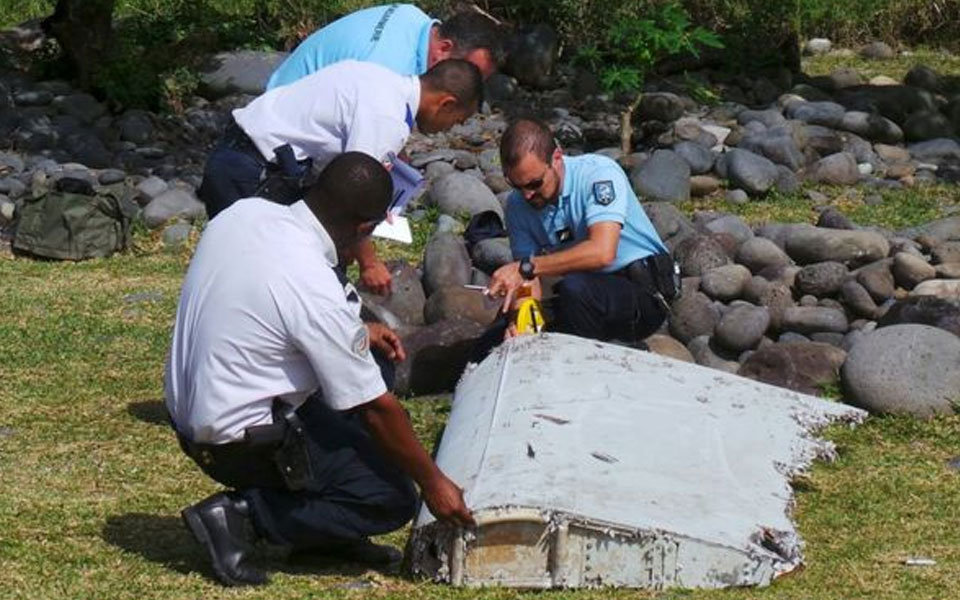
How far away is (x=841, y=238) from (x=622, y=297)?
1.81 metres

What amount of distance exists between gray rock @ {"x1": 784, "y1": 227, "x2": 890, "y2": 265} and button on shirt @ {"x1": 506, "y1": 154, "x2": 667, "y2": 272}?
138cm

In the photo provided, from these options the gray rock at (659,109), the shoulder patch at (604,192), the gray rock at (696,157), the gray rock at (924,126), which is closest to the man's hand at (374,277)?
the shoulder patch at (604,192)

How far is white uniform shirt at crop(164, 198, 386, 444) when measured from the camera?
5359 mm

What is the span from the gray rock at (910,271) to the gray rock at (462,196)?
3.10 m

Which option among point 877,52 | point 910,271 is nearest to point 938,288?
point 910,271

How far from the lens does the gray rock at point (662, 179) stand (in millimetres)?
12195

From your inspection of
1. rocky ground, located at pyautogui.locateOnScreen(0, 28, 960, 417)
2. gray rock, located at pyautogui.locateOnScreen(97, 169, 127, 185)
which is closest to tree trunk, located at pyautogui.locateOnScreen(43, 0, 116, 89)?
rocky ground, located at pyautogui.locateOnScreen(0, 28, 960, 417)

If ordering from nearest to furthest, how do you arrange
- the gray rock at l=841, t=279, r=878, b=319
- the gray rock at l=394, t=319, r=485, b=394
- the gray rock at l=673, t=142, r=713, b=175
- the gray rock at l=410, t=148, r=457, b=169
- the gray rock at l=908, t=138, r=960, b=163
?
the gray rock at l=394, t=319, r=485, b=394
the gray rock at l=841, t=279, r=878, b=319
the gray rock at l=673, t=142, r=713, b=175
the gray rock at l=410, t=148, r=457, b=169
the gray rock at l=908, t=138, r=960, b=163

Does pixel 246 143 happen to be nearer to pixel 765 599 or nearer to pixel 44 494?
pixel 44 494

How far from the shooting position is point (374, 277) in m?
7.19

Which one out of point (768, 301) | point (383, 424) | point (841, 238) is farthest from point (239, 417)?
point (841, 238)

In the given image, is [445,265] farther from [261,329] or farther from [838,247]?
[261,329]

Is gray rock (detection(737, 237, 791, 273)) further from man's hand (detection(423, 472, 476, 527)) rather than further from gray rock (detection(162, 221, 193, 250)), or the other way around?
man's hand (detection(423, 472, 476, 527))

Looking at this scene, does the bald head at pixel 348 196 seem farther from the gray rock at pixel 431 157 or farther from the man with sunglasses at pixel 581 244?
the gray rock at pixel 431 157
